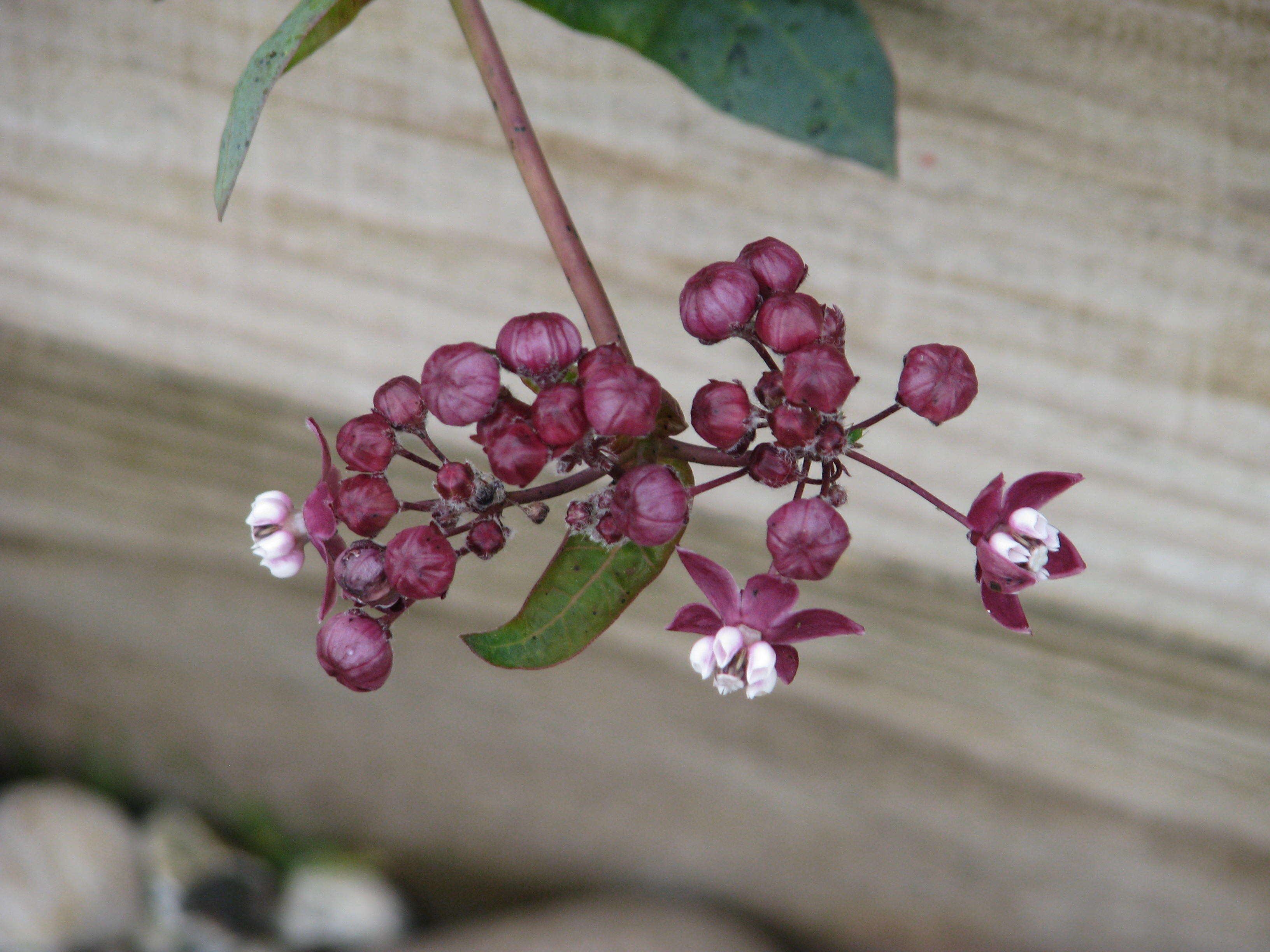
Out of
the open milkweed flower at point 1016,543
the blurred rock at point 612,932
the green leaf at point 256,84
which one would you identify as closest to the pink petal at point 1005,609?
the open milkweed flower at point 1016,543

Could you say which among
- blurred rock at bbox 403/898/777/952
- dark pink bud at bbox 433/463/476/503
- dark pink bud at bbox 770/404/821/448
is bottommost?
blurred rock at bbox 403/898/777/952

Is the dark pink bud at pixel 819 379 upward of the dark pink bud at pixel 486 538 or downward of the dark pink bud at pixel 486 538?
upward

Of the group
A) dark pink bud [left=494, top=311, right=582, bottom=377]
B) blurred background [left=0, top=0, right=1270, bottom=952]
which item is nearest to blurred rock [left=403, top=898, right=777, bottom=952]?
blurred background [left=0, top=0, right=1270, bottom=952]

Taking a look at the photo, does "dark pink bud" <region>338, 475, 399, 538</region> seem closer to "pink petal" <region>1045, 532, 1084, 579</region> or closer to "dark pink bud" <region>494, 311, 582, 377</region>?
"dark pink bud" <region>494, 311, 582, 377</region>

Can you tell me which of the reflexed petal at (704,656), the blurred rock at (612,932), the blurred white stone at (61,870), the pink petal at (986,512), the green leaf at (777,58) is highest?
→ the green leaf at (777,58)

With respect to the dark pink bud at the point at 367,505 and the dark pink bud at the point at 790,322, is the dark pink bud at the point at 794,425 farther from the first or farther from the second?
the dark pink bud at the point at 367,505

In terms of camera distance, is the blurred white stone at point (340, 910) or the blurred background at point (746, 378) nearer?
the blurred background at point (746, 378)

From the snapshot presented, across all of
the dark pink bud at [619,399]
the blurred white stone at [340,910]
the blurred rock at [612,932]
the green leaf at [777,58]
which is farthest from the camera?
the blurred white stone at [340,910]

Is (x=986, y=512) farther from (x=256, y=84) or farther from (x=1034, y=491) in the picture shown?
(x=256, y=84)

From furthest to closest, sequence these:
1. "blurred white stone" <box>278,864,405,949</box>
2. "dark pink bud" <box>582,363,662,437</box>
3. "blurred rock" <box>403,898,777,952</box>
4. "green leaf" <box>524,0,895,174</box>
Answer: "blurred white stone" <box>278,864,405,949</box>, "blurred rock" <box>403,898,777,952</box>, "green leaf" <box>524,0,895,174</box>, "dark pink bud" <box>582,363,662,437</box>
